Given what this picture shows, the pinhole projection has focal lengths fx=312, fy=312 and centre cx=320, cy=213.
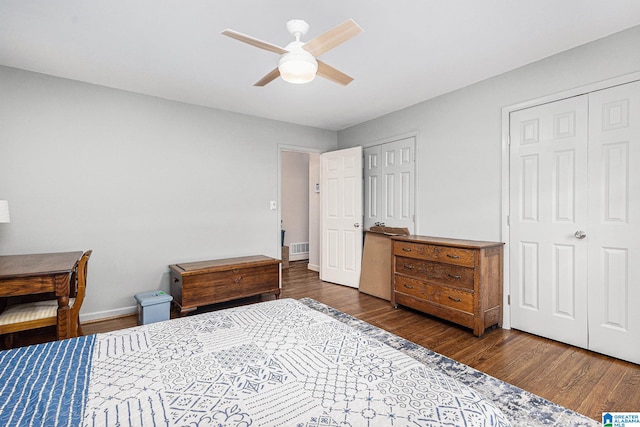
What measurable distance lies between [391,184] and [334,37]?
2.86 meters

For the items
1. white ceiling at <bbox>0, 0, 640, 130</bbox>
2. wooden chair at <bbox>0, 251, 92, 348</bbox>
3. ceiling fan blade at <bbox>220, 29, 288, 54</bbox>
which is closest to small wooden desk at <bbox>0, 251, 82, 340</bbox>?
wooden chair at <bbox>0, 251, 92, 348</bbox>

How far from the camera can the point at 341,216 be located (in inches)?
196

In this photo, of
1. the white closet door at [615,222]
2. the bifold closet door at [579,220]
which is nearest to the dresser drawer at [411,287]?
the bifold closet door at [579,220]

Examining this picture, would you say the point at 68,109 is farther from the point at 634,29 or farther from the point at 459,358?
the point at 634,29

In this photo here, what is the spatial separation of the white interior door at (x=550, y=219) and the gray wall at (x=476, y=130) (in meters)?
0.18

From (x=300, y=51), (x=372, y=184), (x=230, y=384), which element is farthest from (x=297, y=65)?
(x=372, y=184)

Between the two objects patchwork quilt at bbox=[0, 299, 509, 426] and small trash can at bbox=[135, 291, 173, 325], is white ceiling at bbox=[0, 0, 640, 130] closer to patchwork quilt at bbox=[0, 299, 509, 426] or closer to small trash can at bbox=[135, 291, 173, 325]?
patchwork quilt at bbox=[0, 299, 509, 426]

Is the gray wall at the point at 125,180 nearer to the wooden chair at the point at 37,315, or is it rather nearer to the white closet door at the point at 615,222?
the wooden chair at the point at 37,315

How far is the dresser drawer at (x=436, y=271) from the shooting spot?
120 inches

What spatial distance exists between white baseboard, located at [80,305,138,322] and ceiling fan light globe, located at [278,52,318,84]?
323 cm

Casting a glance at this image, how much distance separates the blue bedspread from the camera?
0.93 meters

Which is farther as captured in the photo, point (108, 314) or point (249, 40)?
point (108, 314)

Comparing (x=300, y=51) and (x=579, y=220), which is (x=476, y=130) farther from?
(x=300, y=51)

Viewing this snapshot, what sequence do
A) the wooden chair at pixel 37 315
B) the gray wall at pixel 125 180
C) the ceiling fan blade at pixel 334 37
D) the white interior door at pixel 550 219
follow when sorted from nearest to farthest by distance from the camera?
the ceiling fan blade at pixel 334 37, the wooden chair at pixel 37 315, the white interior door at pixel 550 219, the gray wall at pixel 125 180
